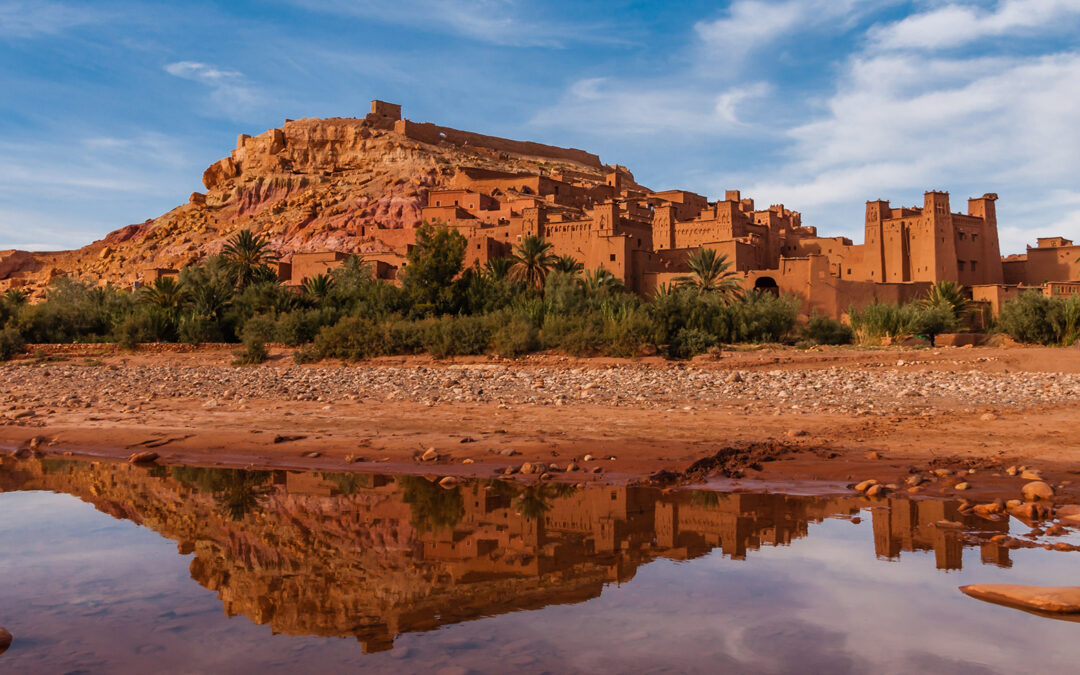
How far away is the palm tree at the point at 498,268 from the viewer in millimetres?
32344

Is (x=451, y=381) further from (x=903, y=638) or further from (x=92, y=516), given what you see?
(x=903, y=638)

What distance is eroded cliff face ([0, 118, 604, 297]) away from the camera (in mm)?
51750

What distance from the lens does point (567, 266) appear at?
33031 millimetres

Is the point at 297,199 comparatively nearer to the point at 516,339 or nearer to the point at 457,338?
the point at 457,338

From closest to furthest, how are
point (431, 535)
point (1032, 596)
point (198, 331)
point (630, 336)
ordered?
point (1032, 596) → point (431, 535) → point (630, 336) → point (198, 331)

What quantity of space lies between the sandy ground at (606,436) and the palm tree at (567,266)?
65.0 feet

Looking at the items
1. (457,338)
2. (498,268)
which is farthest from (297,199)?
(457,338)

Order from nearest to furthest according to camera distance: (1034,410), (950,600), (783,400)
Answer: (950,600), (1034,410), (783,400)

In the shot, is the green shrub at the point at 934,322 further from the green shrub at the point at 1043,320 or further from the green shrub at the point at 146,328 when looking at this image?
the green shrub at the point at 146,328

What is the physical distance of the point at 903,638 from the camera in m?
4.05

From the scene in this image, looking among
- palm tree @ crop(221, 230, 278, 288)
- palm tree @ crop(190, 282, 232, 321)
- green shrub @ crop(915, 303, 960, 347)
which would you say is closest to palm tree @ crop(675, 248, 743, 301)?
green shrub @ crop(915, 303, 960, 347)

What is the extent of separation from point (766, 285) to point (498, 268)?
10.6m

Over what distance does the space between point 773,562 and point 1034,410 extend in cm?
741

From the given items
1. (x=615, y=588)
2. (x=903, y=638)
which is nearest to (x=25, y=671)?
(x=615, y=588)
